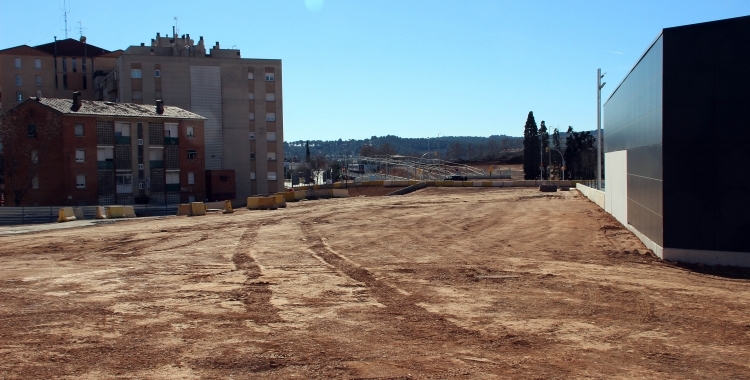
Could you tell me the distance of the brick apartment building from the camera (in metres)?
58.9

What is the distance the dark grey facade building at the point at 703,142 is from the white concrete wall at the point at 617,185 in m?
7.27

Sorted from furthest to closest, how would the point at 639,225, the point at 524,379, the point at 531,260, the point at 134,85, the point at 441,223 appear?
the point at 134,85, the point at 441,223, the point at 639,225, the point at 531,260, the point at 524,379

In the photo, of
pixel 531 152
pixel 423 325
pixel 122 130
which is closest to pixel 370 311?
pixel 423 325

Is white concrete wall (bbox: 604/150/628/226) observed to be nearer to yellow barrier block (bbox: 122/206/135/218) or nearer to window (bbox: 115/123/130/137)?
yellow barrier block (bbox: 122/206/135/218)

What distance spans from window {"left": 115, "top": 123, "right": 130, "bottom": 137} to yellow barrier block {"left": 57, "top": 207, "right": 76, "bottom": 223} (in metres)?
20.6

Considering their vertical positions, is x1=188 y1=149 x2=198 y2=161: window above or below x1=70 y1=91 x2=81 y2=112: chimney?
below

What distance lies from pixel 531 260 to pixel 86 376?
1413 centimetres

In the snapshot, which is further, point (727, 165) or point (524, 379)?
point (727, 165)

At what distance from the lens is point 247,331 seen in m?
10.9

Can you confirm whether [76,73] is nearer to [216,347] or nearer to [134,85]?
[134,85]

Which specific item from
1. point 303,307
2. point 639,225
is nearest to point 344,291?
point 303,307

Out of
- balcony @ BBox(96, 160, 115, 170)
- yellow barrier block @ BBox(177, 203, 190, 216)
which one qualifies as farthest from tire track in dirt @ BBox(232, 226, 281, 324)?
balcony @ BBox(96, 160, 115, 170)

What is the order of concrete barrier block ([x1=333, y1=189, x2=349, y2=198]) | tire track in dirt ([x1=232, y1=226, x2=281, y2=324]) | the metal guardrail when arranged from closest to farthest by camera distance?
tire track in dirt ([x1=232, y1=226, x2=281, y2=324])
the metal guardrail
concrete barrier block ([x1=333, y1=189, x2=349, y2=198])

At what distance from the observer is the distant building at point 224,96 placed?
3125 inches
